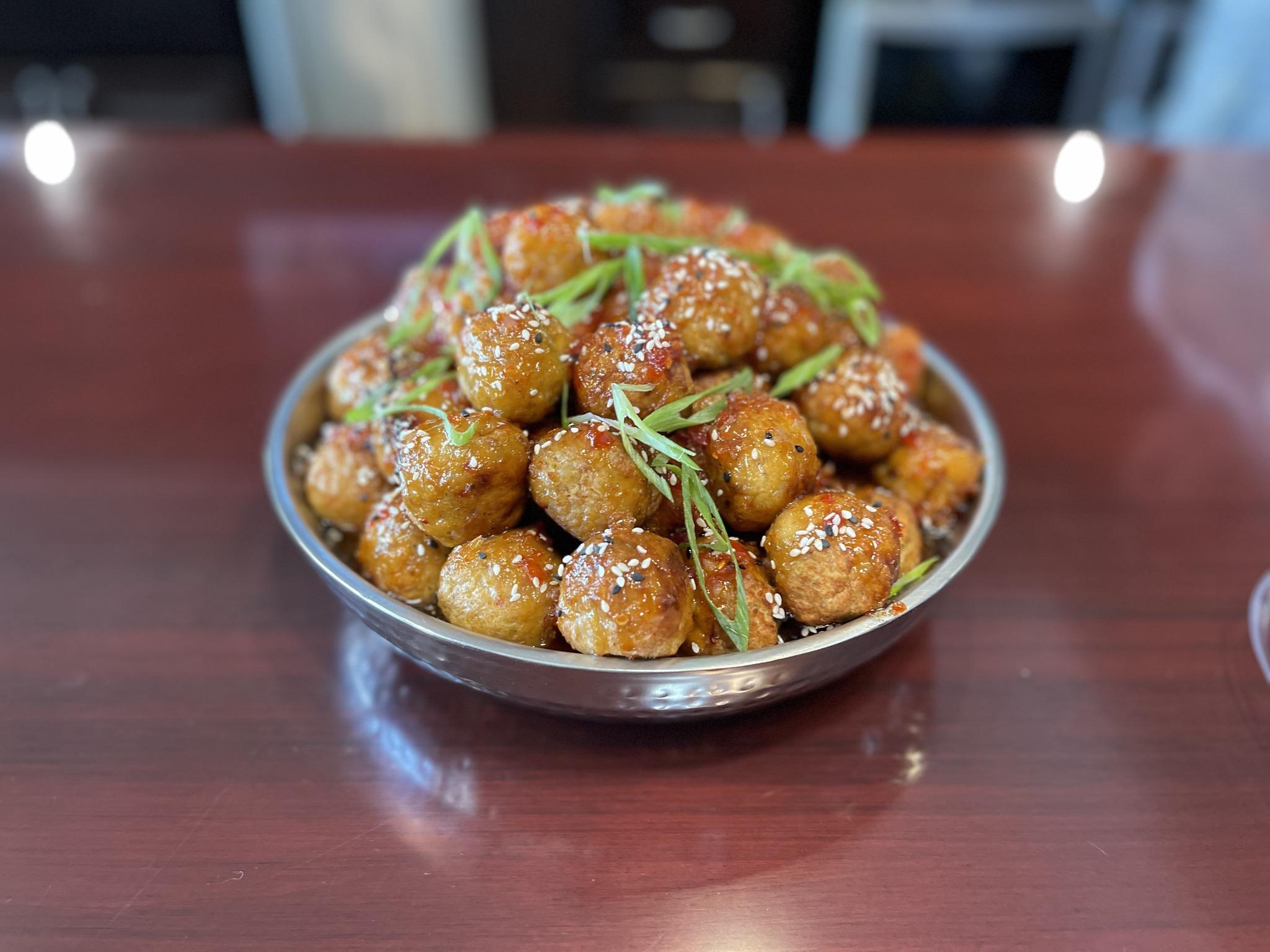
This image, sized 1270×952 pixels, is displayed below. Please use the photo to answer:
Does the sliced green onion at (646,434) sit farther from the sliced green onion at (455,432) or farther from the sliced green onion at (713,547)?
the sliced green onion at (455,432)

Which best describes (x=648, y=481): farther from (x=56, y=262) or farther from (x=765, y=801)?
(x=56, y=262)

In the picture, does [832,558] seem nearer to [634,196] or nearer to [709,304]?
[709,304]

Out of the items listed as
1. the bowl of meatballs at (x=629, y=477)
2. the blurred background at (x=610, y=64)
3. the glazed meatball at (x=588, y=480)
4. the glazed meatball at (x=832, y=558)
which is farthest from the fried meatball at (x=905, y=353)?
the blurred background at (x=610, y=64)

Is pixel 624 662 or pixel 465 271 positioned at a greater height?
pixel 465 271

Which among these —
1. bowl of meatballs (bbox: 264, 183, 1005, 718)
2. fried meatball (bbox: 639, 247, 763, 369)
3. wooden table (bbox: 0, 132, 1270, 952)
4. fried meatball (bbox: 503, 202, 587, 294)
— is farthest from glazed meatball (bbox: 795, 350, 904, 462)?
fried meatball (bbox: 503, 202, 587, 294)

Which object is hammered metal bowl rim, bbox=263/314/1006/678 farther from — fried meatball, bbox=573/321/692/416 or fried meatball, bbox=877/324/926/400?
fried meatball, bbox=573/321/692/416

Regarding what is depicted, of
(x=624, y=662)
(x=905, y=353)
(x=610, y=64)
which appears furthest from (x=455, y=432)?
(x=610, y=64)
